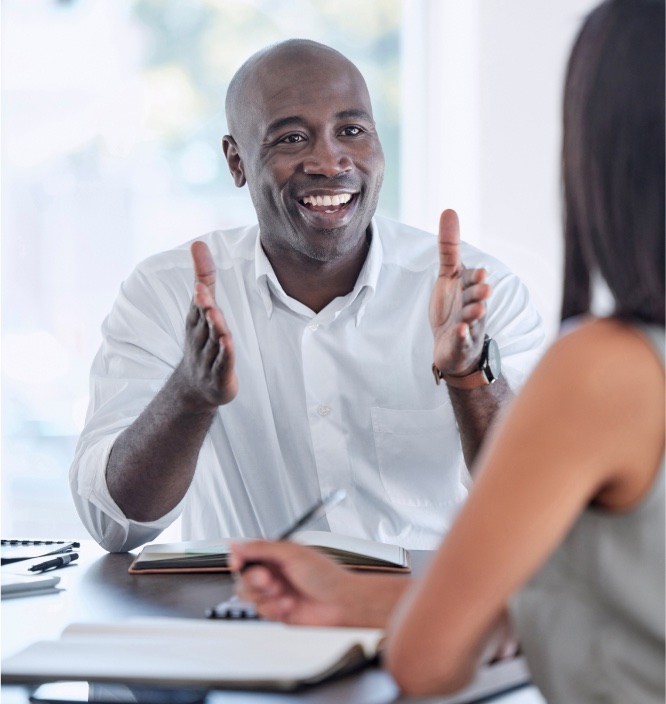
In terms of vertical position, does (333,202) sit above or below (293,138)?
below

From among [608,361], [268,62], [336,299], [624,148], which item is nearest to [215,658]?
[608,361]

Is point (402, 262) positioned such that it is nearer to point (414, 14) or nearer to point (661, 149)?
point (661, 149)

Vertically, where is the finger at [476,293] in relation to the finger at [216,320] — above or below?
above

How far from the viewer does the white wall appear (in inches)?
130

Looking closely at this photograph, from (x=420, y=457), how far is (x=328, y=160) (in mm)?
661

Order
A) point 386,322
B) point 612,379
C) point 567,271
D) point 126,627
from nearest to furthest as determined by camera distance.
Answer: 1. point 612,379
2. point 567,271
3. point 126,627
4. point 386,322

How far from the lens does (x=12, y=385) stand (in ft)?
11.2

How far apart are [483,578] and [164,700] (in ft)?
1.13

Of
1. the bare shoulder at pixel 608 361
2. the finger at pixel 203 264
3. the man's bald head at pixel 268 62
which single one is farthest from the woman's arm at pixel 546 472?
the man's bald head at pixel 268 62

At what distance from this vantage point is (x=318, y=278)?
81.4 inches

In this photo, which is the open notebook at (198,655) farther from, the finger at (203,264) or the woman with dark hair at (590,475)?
the finger at (203,264)

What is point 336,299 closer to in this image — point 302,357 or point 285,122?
point 302,357

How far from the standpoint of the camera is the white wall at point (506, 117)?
3301mm

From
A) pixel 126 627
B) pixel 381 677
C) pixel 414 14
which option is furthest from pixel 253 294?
pixel 414 14
